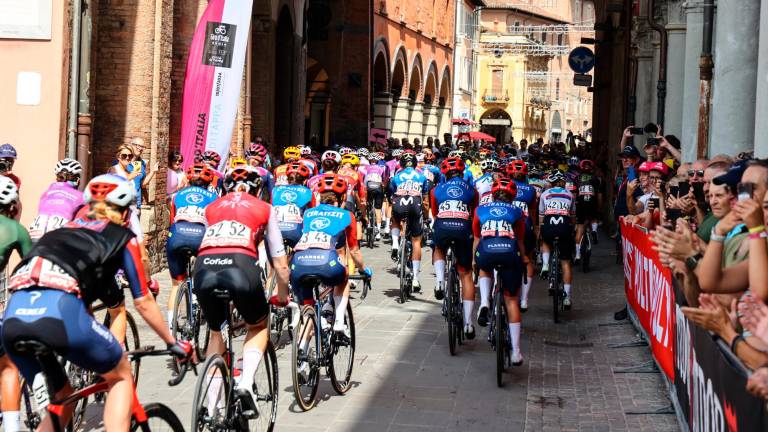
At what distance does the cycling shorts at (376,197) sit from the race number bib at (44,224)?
14951mm

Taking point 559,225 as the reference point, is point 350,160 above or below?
above

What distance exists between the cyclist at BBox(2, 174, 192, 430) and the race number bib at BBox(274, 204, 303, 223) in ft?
23.6

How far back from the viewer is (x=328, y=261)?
949cm

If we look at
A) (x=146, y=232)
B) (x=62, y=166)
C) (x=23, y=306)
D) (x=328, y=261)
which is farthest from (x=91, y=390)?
(x=146, y=232)

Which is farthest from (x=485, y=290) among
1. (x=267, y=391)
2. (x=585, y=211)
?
(x=585, y=211)

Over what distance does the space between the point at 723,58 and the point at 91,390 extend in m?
10.7

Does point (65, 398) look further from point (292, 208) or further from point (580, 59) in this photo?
point (580, 59)

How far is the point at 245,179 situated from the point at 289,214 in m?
5.05

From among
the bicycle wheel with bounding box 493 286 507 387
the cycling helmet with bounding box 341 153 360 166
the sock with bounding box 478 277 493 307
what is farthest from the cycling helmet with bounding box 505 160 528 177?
the cycling helmet with bounding box 341 153 360 166

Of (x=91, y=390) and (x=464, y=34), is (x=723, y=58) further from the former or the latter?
(x=464, y=34)

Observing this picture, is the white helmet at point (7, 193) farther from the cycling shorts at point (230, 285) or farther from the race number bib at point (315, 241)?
the race number bib at point (315, 241)

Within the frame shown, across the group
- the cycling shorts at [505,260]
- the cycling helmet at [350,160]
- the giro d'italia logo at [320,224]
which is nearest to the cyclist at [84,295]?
the giro d'italia logo at [320,224]

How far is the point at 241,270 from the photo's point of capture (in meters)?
7.52

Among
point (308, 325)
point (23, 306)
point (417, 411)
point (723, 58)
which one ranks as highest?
point (723, 58)
